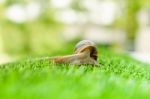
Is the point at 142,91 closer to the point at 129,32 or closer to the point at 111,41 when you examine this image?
the point at 129,32

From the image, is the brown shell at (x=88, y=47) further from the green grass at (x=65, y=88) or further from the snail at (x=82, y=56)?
the green grass at (x=65, y=88)

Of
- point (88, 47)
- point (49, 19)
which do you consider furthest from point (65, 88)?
point (49, 19)

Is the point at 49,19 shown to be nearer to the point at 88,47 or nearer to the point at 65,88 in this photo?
the point at 88,47

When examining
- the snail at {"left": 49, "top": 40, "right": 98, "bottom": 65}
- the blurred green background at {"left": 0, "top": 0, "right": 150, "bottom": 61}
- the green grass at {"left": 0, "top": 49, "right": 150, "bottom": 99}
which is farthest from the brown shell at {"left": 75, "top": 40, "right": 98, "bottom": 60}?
the blurred green background at {"left": 0, "top": 0, "right": 150, "bottom": 61}

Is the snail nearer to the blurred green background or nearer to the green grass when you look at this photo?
the green grass

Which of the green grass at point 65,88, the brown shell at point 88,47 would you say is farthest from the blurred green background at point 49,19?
the green grass at point 65,88

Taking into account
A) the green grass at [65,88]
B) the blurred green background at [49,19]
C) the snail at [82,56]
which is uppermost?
the green grass at [65,88]
